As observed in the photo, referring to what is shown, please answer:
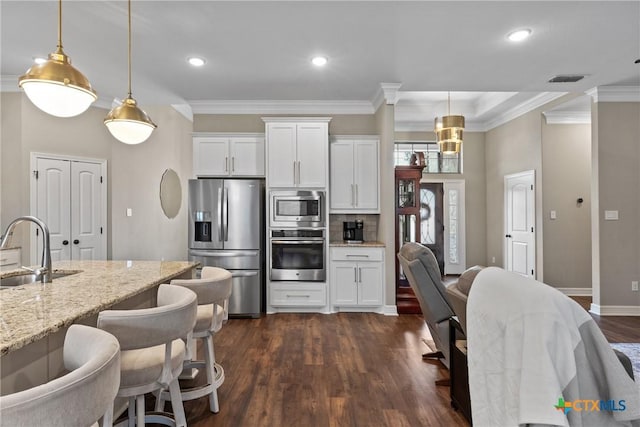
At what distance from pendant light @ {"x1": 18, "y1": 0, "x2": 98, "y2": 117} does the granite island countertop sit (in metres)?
0.87

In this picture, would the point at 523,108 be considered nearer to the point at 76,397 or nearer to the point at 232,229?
the point at 232,229

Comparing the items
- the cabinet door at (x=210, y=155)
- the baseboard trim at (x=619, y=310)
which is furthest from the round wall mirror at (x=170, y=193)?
the baseboard trim at (x=619, y=310)

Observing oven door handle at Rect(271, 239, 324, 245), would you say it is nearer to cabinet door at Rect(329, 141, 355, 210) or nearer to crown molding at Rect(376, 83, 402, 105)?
cabinet door at Rect(329, 141, 355, 210)

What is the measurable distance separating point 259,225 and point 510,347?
353 cm

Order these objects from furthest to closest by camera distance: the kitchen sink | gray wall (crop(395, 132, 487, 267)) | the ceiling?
gray wall (crop(395, 132, 487, 267)), the ceiling, the kitchen sink

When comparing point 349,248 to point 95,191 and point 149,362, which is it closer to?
point 149,362

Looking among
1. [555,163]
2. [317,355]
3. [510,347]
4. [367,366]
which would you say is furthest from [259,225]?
[555,163]

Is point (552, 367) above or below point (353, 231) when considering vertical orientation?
below

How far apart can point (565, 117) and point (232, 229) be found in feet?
17.2

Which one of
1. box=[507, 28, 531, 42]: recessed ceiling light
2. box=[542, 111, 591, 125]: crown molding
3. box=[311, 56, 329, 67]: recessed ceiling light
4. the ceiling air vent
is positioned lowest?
box=[542, 111, 591, 125]: crown molding

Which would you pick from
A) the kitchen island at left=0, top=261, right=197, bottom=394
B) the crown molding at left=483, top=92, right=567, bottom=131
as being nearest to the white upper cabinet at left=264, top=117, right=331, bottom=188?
the kitchen island at left=0, top=261, right=197, bottom=394

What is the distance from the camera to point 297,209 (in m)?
4.48

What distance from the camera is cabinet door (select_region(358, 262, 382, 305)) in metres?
4.42

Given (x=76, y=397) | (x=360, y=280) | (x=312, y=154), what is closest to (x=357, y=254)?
(x=360, y=280)
